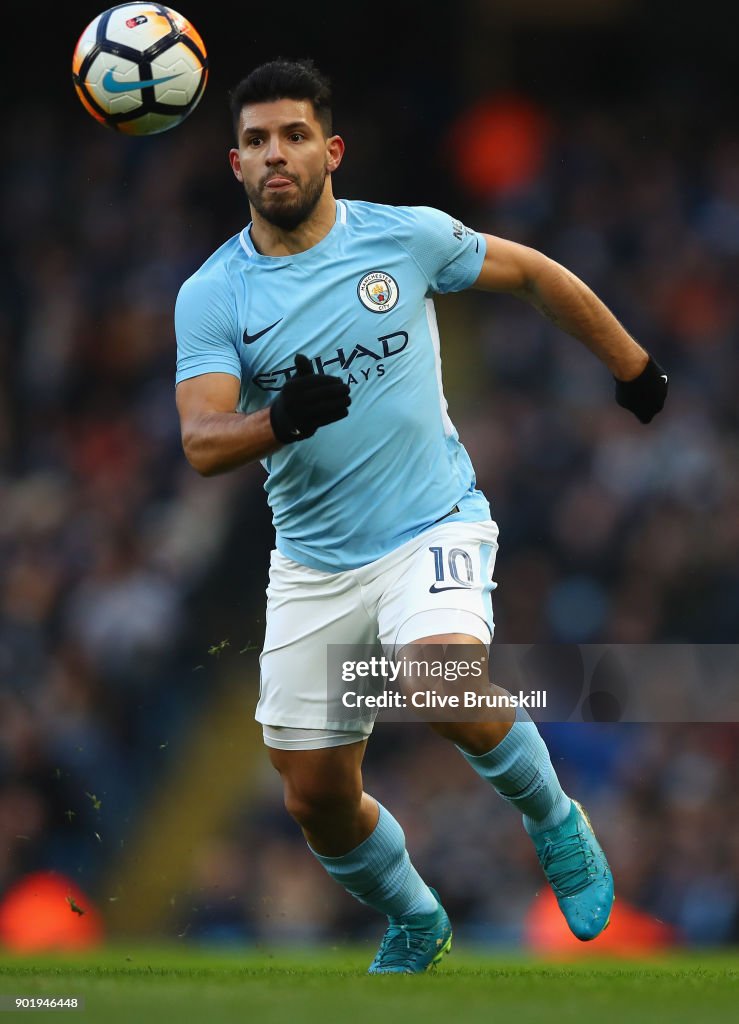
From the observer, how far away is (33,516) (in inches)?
443

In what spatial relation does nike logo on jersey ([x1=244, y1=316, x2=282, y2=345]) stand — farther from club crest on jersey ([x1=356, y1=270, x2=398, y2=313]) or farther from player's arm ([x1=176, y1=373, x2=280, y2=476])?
club crest on jersey ([x1=356, y1=270, x2=398, y2=313])

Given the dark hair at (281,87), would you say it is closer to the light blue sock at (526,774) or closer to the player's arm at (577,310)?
the player's arm at (577,310)

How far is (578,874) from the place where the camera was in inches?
202

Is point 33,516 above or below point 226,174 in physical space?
below

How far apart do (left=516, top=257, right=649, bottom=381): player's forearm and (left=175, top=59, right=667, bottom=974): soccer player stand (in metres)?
0.03

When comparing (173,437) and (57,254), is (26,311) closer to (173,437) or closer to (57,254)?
(57,254)

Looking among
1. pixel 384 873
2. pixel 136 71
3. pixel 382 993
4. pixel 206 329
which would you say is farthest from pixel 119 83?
pixel 382 993

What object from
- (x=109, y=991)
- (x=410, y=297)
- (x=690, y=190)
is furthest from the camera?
(x=690, y=190)

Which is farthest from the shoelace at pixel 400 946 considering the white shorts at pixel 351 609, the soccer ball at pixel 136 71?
the soccer ball at pixel 136 71

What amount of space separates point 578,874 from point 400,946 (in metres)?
0.74

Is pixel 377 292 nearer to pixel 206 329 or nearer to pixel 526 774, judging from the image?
pixel 206 329

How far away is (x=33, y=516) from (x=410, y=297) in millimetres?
6562

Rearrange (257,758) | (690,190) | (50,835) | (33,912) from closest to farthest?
(33,912) < (50,835) < (257,758) < (690,190)

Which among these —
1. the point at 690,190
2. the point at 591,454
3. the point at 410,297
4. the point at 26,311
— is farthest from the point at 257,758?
the point at 410,297
